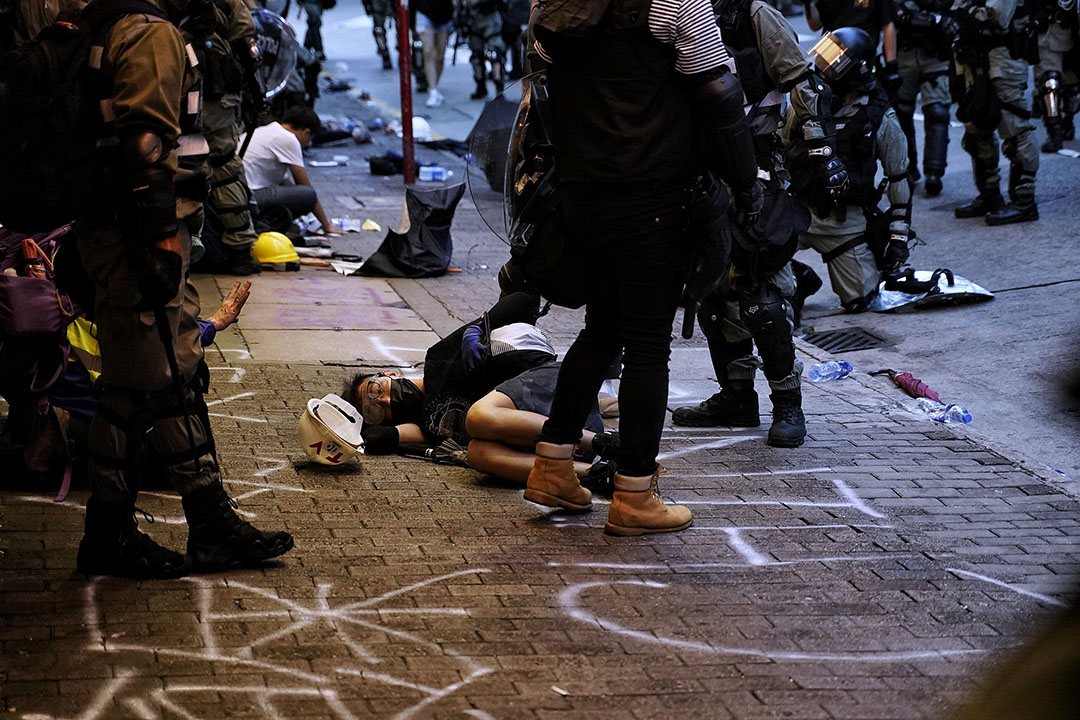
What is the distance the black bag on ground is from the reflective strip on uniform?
489 centimetres

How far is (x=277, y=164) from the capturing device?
31.9ft

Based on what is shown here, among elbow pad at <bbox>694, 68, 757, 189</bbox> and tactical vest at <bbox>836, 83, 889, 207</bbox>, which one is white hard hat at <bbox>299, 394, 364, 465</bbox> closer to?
elbow pad at <bbox>694, 68, 757, 189</bbox>

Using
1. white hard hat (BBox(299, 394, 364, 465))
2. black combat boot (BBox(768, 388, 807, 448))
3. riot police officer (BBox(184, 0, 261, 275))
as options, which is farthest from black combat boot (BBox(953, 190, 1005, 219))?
white hard hat (BBox(299, 394, 364, 465))

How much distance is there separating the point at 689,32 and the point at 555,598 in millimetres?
1775

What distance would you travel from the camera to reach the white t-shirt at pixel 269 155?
31.6ft

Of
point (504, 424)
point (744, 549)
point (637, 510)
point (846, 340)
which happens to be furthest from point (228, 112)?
point (744, 549)

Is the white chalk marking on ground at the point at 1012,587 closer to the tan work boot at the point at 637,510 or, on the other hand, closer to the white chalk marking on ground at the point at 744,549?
the white chalk marking on ground at the point at 744,549

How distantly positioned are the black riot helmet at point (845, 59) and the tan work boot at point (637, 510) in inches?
143

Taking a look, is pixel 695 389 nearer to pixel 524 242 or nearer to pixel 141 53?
pixel 524 242

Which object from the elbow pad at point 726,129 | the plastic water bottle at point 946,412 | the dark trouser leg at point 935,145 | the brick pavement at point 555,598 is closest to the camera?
the brick pavement at point 555,598

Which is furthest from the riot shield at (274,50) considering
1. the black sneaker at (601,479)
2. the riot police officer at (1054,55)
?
the riot police officer at (1054,55)

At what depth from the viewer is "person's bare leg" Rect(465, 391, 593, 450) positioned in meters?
4.95

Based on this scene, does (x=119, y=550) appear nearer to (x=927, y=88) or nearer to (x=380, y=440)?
(x=380, y=440)

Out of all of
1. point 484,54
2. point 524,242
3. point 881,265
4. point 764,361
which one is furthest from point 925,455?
point 484,54
